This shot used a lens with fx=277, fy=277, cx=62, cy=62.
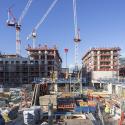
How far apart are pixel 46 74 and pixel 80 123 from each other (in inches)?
2961

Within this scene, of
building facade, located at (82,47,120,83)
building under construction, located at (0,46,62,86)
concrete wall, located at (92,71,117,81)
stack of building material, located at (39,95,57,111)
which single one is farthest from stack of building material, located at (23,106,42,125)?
building facade, located at (82,47,120,83)

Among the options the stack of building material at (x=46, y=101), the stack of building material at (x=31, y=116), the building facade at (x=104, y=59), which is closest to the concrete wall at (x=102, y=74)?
the building facade at (x=104, y=59)

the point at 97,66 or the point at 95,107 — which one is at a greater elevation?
the point at 97,66

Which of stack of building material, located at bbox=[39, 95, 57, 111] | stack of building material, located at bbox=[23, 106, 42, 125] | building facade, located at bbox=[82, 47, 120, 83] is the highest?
building facade, located at bbox=[82, 47, 120, 83]

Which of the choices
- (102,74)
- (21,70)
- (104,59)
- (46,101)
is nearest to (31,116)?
(46,101)

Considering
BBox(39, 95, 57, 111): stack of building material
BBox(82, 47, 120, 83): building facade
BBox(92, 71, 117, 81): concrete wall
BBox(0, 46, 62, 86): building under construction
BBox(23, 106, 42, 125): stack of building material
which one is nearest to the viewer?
BBox(23, 106, 42, 125): stack of building material

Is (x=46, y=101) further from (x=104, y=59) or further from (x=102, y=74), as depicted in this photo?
(x=104, y=59)

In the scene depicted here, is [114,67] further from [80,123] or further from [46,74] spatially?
[80,123]

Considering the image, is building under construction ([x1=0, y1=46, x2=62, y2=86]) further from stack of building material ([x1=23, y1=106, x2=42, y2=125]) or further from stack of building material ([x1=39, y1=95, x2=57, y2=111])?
stack of building material ([x1=23, y1=106, x2=42, y2=125])

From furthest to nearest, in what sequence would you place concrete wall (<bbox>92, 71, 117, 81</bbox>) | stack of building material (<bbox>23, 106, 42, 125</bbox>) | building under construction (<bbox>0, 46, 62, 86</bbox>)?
building under construction (<bbox>0, 46, 62, 86</bbox>) < concrete wall (<bbox>92, 71, 117, 81</bbox>) < stack of building material (<bbox>23, 106, 42, 125</bbox>)

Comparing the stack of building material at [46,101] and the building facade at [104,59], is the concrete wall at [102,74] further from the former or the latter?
the stack of building material at [46,101]

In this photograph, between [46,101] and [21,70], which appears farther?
[21,70]

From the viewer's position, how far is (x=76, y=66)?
109m

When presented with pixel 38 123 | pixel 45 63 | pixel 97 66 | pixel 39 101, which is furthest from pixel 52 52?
pixel 38 123
